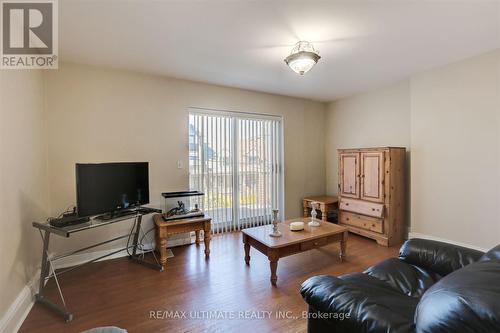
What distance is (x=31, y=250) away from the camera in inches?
88.6

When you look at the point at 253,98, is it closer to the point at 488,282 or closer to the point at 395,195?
the point at 395,195

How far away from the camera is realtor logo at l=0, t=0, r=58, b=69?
72.0 inches

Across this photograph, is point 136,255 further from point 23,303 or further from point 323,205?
point 323,205

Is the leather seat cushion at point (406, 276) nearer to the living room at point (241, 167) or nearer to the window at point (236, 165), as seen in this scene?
the living room at point (241, 167)

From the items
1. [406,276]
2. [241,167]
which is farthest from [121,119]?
[406,276]

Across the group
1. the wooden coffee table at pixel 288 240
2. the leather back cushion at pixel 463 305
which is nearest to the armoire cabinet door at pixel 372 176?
the wooden coffee table at pixel 288 240

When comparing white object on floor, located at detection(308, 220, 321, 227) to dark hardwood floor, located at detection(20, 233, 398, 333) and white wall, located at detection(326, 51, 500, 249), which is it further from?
white wall, located at detection(326, 51, 500, 249)

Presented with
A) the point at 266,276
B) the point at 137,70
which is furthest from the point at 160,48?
the point at 266,276

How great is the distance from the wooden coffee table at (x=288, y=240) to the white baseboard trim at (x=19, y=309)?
203 cm

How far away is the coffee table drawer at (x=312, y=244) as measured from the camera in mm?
2533

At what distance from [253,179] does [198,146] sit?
1200 mm

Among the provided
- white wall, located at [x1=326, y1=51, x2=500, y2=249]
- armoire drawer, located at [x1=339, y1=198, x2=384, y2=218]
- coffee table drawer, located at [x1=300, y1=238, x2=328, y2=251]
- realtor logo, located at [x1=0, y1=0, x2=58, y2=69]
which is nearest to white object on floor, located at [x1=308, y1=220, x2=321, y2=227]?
coffee table drawer, located at [x1=300, y1=238, x2=328, y2=251]

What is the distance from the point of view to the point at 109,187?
98.1 inches

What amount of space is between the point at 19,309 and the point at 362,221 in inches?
162
